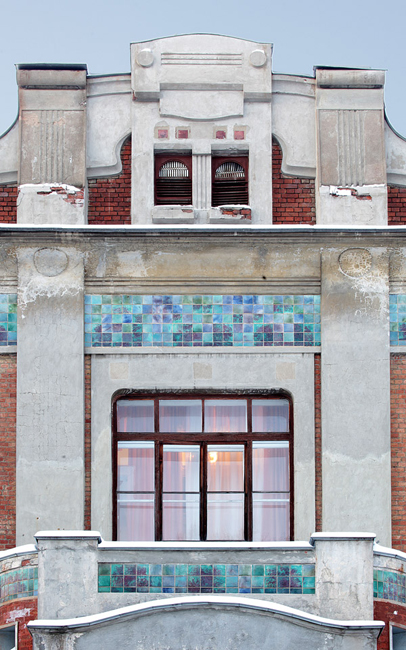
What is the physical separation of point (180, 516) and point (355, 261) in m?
3.74

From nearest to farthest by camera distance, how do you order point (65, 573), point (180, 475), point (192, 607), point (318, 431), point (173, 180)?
point (192, 607)
point (65, 573)
point (318, 431)
point (180, 475)
point (173, 180)

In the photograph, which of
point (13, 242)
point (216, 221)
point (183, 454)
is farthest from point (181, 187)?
point (183, 454)

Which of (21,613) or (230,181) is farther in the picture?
(230,181)

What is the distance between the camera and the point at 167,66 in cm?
1097

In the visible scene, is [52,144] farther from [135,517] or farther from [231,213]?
[135,517]

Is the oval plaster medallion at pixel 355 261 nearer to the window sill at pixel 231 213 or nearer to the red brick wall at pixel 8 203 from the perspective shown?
the window sill at pixel 231 213

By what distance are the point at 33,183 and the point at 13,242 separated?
2.53 feet

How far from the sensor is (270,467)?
34.9ft

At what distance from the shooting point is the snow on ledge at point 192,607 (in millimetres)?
8391

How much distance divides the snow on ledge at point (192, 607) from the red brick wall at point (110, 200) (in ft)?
15.4

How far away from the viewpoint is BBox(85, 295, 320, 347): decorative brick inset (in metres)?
10.6

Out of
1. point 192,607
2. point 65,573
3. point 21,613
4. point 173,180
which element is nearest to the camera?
point 192,607

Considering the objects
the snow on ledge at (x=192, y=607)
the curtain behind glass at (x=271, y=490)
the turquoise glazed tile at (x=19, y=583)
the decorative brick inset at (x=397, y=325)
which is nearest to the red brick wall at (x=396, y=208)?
the decorative brick inset at (x=397, y=325)

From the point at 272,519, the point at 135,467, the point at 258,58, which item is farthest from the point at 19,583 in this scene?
the point at 258,58
